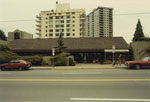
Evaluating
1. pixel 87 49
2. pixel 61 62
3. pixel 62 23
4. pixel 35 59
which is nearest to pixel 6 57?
pixel 35 59

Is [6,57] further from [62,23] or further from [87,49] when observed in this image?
[62,23]

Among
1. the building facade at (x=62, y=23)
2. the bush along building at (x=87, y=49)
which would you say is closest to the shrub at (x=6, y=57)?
the bush along building at (x=87, y=49)

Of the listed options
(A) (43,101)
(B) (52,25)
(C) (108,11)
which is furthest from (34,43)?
(C) (108,11)

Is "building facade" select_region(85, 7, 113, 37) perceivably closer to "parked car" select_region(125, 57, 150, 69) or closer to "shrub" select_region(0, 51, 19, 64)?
"shrub" select_region(0, 51, 19, 64)

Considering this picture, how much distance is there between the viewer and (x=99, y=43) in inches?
1059

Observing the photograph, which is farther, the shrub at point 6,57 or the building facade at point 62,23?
the building facade at point 62,23

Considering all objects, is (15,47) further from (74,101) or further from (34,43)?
(74,101)

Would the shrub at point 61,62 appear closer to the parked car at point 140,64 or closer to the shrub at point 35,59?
the shrub at point 35,59

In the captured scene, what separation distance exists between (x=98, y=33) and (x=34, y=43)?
11361cm

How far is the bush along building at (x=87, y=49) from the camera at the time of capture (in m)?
24.9

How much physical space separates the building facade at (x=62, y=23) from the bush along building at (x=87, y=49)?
53799 mm

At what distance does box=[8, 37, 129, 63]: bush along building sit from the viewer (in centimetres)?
2492

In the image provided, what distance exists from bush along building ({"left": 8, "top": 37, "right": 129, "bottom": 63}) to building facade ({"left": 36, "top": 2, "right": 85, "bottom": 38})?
177ft

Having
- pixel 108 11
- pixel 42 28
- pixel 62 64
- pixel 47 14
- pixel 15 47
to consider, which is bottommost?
pixel 62 64
